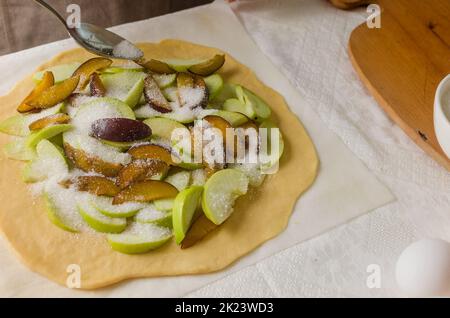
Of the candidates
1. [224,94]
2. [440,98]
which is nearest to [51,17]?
[224,94]

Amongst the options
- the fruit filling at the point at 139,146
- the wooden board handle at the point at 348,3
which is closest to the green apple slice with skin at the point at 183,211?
the fruit filling at the point at 139,146

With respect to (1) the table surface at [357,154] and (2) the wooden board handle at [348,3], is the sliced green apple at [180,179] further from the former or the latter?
(2) the wooden board handle at [348,3]

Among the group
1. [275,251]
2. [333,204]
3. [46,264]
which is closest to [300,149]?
[333,204]

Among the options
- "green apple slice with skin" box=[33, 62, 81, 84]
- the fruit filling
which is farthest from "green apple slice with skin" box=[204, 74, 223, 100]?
"green apple slice with skin" box=[33, 62, 81, 84]

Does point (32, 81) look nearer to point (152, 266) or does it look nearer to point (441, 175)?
point (152, 266)

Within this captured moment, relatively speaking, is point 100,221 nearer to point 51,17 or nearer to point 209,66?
point 209,66

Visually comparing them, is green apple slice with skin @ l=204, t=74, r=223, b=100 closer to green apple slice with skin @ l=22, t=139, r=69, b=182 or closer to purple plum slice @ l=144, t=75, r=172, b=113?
purple plum slice @ l=144, t=75, r=172, b=113
